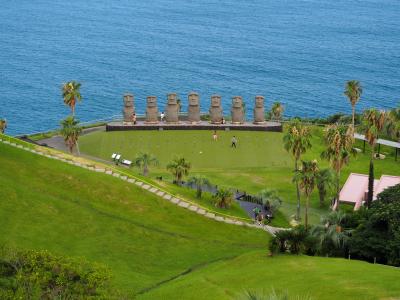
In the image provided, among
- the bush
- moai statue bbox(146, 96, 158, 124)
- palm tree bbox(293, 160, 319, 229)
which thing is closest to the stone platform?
moai statue bbox(146, 96, 158, 124)

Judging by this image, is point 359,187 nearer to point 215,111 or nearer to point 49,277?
point 215,111

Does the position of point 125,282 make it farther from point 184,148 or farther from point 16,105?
point 16,105

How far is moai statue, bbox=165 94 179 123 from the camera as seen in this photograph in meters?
109

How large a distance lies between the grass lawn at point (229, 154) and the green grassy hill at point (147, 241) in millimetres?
19884

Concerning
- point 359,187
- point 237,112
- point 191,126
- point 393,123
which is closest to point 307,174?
point 359,187

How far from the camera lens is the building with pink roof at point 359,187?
79.5 metres

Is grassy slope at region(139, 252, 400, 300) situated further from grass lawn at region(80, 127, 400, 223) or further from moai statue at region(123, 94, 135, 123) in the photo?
moai statue at region(123, 94, 135, 123)

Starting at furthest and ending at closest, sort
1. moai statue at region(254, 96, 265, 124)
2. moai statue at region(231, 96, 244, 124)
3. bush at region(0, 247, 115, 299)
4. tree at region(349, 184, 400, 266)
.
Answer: moai statue at region(254, 96, 265, 124)
moai statue at region(231, 96, 244, 124)
tree at region(349, 184, 400, 266)
bush at region(0, 247, 115, 299)

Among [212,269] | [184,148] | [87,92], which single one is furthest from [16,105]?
[212,269]

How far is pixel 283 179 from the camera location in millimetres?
91062

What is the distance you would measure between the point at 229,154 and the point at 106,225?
3985 centimetres

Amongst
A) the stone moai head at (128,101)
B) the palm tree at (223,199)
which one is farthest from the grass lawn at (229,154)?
the palm tree at (223,199)

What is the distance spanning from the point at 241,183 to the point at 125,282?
3991 cm

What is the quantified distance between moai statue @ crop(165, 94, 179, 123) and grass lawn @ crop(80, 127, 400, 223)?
2.54 metres
